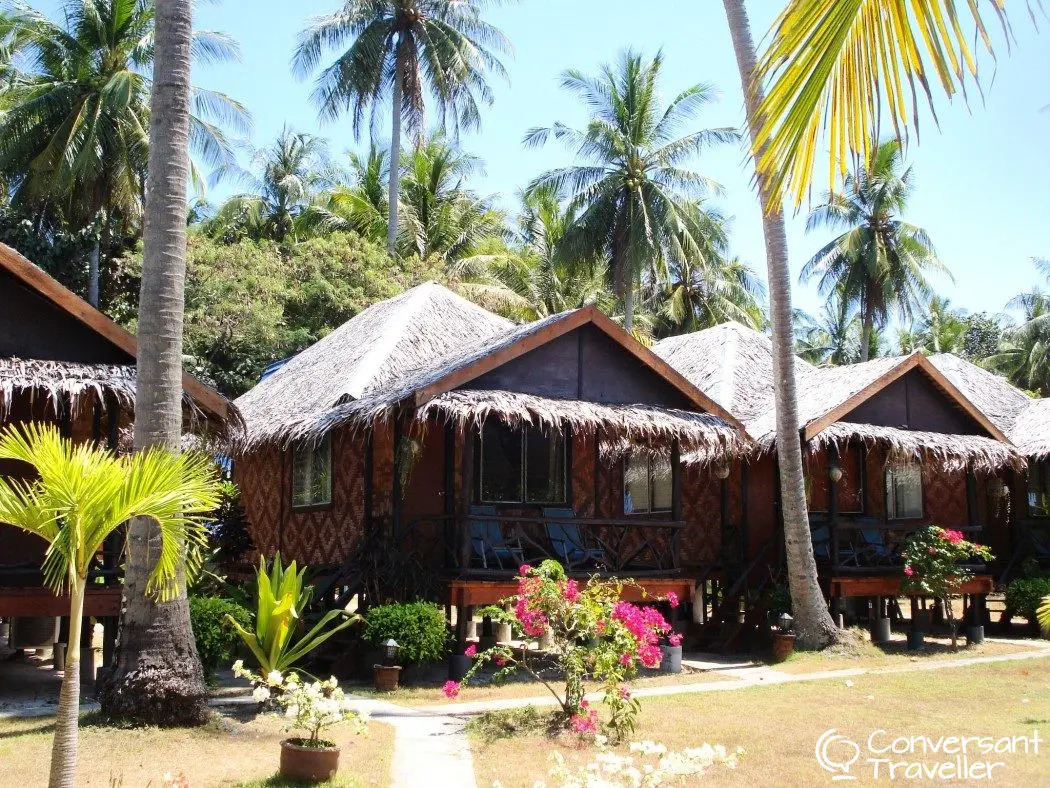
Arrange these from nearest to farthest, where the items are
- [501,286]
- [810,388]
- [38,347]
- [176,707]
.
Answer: [176,707] → [38,347] → [810,388] → [501,286]

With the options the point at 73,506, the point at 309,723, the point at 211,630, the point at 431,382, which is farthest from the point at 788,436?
the point at 73,506

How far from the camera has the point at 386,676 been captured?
10883 mm

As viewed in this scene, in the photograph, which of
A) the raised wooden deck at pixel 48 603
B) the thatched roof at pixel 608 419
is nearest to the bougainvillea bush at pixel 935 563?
the thatched roof at pixel 608 419

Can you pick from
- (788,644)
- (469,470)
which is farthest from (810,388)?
(469,470)

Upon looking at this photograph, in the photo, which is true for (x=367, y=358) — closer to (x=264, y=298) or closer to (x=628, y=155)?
(x=264, y=298)

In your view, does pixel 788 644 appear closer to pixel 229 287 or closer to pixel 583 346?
pixel 583 346

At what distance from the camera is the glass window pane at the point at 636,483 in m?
15.8

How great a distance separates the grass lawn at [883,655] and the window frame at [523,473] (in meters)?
3.65

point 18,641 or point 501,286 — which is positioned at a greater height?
point 501,286

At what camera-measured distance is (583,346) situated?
1348 centimetres

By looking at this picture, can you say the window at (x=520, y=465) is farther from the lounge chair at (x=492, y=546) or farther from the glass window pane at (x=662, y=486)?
the glass window pane at (x=662, y=486)

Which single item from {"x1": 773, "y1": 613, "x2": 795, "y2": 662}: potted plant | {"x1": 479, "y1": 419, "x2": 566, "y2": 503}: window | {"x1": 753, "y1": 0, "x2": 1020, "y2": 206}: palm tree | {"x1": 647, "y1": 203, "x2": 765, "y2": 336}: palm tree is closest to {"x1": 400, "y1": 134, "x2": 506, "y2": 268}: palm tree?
{"x1": 647, "y1": 203, "x2": 765, "y2": 336}: palm tree

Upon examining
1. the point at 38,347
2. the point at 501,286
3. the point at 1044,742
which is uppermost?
the point at 501,286

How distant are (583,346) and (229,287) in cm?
1379
